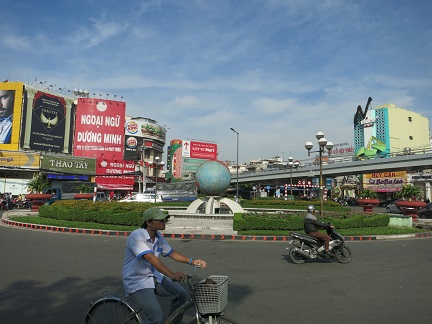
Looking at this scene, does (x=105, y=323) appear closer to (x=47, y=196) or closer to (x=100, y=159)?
(x=47, y=196)

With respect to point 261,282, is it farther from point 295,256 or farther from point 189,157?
point 189,157

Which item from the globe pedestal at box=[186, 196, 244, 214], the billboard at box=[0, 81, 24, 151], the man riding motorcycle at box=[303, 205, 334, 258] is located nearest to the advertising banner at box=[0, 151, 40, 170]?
the billboard at box=[0, 81, 24, 151]

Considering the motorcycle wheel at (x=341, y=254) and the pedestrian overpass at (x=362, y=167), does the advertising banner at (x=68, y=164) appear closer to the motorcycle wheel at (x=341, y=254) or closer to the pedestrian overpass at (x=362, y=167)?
the pedestrian overpass at (x=362, y=167)

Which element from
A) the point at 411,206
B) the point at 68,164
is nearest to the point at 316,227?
the point at 411,206

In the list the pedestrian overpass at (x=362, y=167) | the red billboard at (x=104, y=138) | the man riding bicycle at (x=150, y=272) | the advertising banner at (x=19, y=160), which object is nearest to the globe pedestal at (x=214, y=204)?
the man riding bicycle at (x=150, y=272)

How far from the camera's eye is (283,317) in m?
4.75

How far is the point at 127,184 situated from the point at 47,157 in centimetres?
1343

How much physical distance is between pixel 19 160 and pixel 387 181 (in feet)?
183

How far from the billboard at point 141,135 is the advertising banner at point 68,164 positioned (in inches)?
318

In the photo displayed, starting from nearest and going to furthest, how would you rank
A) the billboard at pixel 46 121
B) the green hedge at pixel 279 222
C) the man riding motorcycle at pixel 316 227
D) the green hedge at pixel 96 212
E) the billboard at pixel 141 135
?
1. the man riding motorcycle at pixel 316 227
2. the green hedge at pixel 279 222
3. the green hedge at pixel 96 212
4. the billboard at pixel 46 121
5. the billboard at pixel 141 135

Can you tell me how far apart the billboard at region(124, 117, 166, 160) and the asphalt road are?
54570mm

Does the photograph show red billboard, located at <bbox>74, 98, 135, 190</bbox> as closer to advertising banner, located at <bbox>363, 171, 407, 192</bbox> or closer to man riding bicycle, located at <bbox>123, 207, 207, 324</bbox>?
advertising banner, located at <bbox>363, 171, 407, 192</bbox>

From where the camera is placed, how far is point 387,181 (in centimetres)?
5600

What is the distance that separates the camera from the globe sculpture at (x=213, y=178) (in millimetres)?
22031
